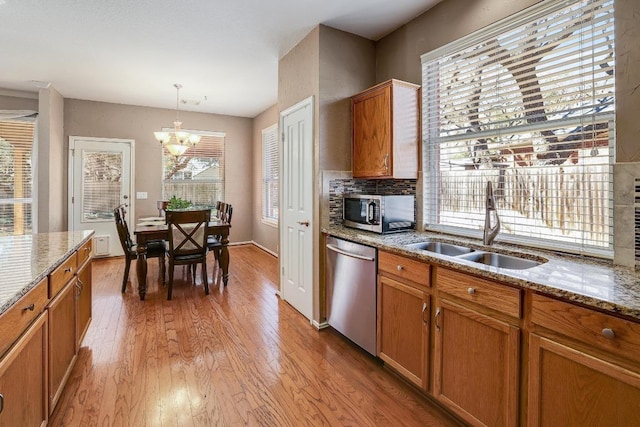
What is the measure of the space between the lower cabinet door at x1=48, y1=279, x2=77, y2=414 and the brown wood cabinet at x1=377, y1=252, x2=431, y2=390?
1.81m

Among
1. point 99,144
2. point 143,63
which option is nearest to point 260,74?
point 143,63

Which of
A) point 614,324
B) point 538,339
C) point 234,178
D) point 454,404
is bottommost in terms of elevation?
point 454,404

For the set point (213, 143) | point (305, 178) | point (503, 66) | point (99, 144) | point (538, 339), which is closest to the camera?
point (538, 339)

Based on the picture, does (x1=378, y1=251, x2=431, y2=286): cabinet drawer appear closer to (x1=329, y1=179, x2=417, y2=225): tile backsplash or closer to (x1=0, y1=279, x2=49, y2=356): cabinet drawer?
(x1=329, y1=179, x2=417, y2=225): tile backsplash

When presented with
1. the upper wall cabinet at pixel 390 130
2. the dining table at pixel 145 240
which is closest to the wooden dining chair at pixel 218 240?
the dining table at pixel 145 240

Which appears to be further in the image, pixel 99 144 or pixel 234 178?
pixel 234 178

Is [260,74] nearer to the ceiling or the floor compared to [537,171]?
nearer to the ceiling

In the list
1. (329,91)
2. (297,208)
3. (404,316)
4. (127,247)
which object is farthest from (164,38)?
(404,316)

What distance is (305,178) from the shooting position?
3.03m

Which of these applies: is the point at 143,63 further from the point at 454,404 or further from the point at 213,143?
the point at 454,404

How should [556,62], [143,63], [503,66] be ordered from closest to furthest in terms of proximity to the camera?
[556,62] → [503,66] → [143,63]

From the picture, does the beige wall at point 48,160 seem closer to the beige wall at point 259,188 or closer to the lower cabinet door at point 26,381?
the beige wall at point 259,188

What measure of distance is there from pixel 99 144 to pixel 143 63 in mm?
2355

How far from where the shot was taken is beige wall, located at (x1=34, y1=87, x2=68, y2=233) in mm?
4609
